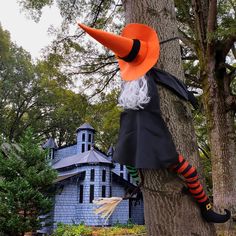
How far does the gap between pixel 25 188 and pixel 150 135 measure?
7251mm

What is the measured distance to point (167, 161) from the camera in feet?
4.93

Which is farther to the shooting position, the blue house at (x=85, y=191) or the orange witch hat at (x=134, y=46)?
the blue house at (x=85, y=191)

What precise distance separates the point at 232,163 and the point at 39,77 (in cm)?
1772

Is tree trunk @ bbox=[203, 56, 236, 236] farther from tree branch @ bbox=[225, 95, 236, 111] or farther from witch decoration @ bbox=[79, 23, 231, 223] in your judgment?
witch decoration @ bbox=[79, 23, 231, 223]

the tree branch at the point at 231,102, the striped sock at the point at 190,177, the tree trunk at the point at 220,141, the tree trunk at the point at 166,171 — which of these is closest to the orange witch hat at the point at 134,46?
the tree trunk at the point at 166,171

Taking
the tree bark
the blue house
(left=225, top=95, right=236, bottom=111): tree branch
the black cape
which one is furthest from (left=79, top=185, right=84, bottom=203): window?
the black cape

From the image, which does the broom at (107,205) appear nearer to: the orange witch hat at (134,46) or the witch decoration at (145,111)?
the witch decoration at (145,111)

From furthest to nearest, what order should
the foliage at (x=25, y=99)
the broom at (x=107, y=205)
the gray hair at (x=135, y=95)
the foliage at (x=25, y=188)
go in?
the foliage at (x=25, y=99), the foliage at (x=25, y=188), the broom at (x=107, y=205), the gray hair at (x=135, y=95)

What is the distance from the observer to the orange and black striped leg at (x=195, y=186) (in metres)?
1.56

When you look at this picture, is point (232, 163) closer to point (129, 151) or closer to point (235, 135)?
point (235, 135)

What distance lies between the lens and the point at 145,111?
1.63m

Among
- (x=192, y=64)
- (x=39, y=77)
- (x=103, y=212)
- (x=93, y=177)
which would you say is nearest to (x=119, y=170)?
(x=93, y=177)

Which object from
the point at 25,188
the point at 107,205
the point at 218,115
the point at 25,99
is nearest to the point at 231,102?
the point at 218,115

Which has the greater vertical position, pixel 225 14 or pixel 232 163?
A: pixel 225 14
